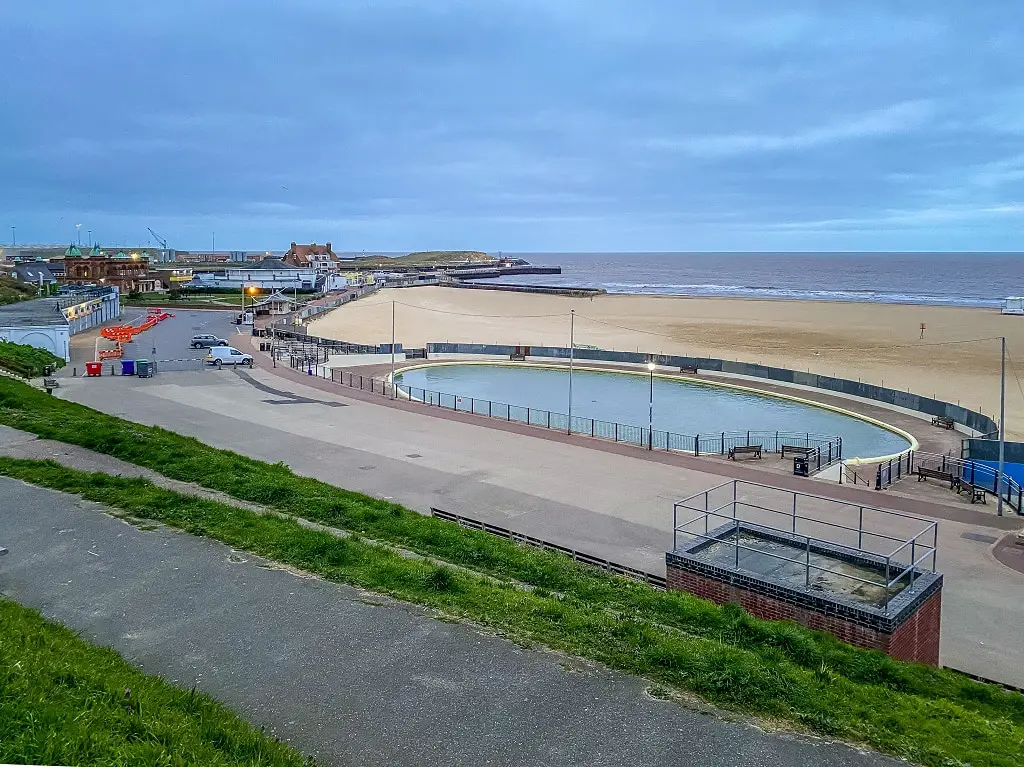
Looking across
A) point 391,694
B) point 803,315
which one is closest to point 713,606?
point 391,694

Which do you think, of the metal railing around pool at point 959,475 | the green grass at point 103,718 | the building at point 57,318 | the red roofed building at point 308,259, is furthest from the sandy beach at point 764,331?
the red roofed building at point 308,259

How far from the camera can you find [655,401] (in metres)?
38.7

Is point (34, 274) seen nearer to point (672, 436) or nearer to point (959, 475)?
point (672, 436)

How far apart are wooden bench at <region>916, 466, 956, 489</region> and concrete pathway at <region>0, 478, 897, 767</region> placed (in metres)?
18.5

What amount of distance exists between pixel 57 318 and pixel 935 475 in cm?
4823

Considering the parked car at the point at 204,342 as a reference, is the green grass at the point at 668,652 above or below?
below

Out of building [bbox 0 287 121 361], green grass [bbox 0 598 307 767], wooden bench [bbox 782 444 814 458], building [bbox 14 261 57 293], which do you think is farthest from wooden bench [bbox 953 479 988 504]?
building [bbox 14 261 57 293]

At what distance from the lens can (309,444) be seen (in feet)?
82.9

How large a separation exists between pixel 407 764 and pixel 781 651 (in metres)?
4.98

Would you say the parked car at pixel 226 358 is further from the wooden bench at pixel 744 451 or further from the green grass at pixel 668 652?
the green grass at pixel 668 652

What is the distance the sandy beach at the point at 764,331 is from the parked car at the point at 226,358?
678 inches

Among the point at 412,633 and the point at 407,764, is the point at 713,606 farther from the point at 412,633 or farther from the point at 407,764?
the point at 407,764

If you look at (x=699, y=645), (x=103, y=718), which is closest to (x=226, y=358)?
(x=699, y=645)

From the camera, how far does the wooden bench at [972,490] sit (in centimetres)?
2121
